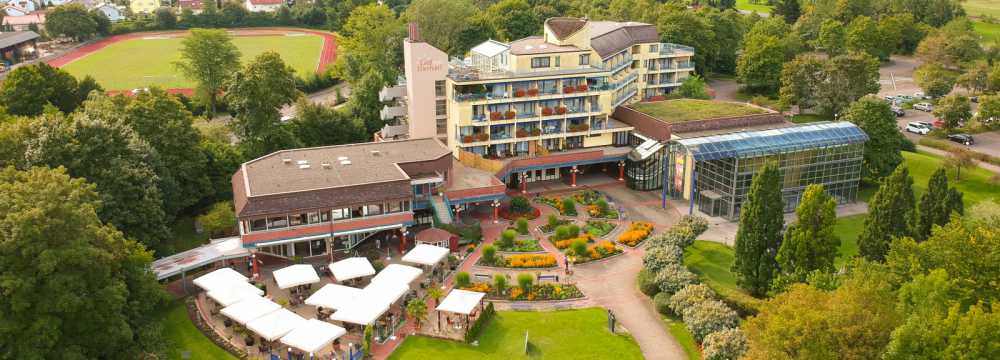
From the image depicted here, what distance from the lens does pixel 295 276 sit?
48.1m

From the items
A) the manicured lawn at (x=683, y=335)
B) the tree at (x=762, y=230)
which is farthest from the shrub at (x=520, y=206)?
the tree at (x=762, y=230)

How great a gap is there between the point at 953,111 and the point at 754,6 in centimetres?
9445

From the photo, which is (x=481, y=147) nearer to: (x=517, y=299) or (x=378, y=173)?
(x=378, y=173)

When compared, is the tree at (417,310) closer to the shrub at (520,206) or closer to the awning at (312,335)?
the awning at (312,335)

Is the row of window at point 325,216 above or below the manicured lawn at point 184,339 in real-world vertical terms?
above

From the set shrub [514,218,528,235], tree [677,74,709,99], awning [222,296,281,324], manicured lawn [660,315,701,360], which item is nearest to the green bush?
manicured lawn [660,315,701,360]

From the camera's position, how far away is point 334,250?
55406 mm

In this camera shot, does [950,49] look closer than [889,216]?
No

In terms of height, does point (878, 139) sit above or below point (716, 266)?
above

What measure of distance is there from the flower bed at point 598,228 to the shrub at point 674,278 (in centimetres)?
1064

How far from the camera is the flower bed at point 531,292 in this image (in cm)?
4872

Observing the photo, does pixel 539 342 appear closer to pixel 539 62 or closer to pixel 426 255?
pixel 426 255

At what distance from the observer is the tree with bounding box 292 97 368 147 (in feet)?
237

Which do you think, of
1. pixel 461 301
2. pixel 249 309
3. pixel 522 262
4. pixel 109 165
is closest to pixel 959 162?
pixel 522 262
